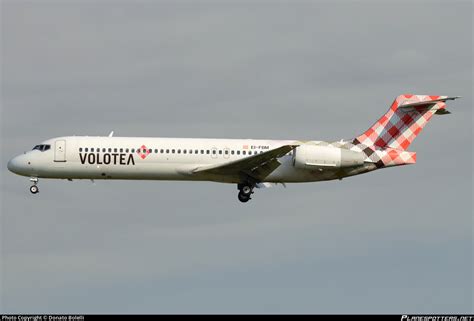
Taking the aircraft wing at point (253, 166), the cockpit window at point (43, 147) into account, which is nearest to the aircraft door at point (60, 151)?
the cockpit window at point (43, 147)

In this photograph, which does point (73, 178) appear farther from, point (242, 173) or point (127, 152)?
point (242, 173)

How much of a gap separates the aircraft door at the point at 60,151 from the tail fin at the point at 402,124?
665 inches

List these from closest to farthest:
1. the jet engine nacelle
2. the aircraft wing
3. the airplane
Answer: the aircraft wing → the jet engine nacelle → the airplane

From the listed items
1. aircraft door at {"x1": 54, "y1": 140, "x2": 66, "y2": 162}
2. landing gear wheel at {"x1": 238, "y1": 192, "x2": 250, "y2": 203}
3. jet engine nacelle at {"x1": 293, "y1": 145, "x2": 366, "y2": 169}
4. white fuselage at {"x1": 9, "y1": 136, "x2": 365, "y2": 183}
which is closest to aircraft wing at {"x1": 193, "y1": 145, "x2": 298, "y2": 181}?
white fuselage at {"x1": 9, "y1": 136, "x2": 365, "y2": 183}

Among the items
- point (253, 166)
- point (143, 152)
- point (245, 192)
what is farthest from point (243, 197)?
point (143, 152)

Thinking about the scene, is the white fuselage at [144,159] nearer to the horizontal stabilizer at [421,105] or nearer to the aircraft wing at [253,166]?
the aircraft wing at [253,166]

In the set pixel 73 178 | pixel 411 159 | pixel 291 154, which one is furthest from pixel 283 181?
pixel 73 178

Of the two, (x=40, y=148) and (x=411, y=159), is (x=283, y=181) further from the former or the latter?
(x=40, y=148)

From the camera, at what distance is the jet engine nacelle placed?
227 ft

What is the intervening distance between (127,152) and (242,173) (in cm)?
665

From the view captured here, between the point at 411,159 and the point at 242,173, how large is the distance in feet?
32.6

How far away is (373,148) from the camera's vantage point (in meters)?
71.7

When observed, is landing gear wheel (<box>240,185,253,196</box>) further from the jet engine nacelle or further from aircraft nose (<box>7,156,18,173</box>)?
aircraft nose (<box>7,156,18,173</box>)

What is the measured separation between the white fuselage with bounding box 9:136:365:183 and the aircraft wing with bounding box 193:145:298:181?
19.7 inches
